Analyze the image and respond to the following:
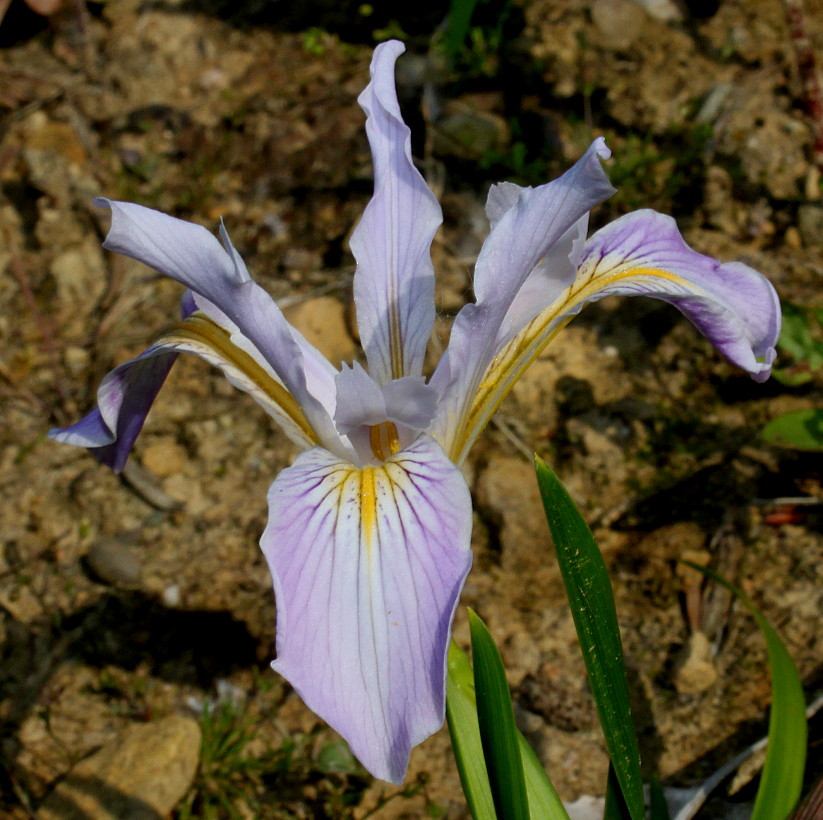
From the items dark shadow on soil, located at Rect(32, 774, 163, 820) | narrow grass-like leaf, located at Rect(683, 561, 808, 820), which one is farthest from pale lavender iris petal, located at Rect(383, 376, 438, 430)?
dark shadow on soil, located at Rect(32, 774, 163, 820)

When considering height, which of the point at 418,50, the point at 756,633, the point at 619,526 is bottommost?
the point at 756,633

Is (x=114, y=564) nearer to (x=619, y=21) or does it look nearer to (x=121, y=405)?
(x=121, y=405)

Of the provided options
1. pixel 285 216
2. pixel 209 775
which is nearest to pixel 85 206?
pixel 285 216

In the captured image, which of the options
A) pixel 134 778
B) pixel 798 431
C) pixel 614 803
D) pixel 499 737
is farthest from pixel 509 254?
pixel 134 778

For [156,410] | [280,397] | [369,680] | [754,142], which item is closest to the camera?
[369,680]

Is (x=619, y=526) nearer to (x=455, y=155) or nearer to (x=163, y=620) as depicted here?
(x=163, y=620)

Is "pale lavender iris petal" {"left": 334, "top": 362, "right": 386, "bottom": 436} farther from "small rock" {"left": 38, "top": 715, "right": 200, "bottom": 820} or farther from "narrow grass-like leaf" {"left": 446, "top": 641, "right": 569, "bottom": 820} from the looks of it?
"small rock" {"left": 38, "top": 715, "right": 200, "bottom": 820}
